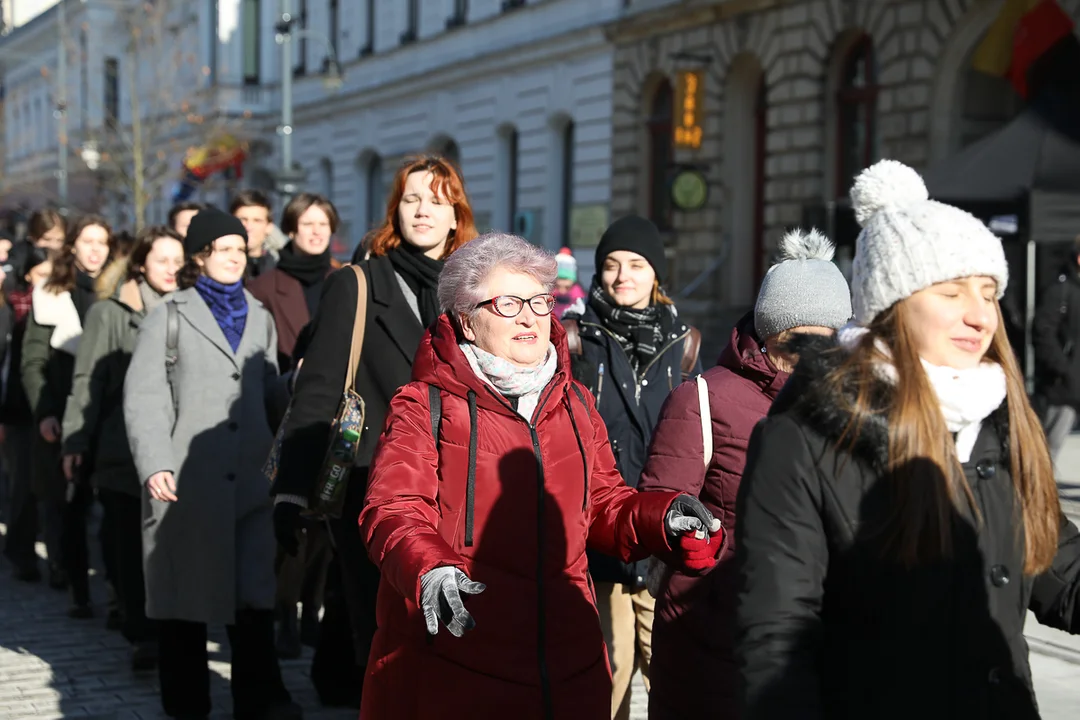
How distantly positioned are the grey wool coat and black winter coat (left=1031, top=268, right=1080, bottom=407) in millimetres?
7425

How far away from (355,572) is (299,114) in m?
36.9

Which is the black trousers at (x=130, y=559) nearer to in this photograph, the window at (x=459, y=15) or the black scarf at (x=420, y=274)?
the black scarf at (x=420, y=274)

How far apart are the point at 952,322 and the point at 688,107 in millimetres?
22243

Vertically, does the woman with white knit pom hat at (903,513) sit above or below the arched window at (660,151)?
below

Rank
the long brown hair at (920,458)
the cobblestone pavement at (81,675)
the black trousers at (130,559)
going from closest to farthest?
1. the long brown hair at (920,458)
2. the cobblestone pavement at (81,675)
3. the black trousers at (130,559)

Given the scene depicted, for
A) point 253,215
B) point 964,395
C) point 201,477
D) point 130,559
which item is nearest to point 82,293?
point 253,215

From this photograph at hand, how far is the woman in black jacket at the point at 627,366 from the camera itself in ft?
17.1

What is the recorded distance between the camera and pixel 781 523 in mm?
2625

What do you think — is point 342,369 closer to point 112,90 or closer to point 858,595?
point 858,595

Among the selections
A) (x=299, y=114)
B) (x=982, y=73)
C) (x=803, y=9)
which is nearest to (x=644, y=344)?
(x=982, y=73)

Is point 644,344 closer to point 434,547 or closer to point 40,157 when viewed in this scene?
point 434,547

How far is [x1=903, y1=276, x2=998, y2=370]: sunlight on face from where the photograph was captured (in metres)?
2.65

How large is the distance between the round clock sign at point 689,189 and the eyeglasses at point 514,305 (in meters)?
20.8

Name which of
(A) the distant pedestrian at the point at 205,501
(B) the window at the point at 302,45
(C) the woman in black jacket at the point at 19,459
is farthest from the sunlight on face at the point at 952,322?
(B) the window at the point at 302,45
